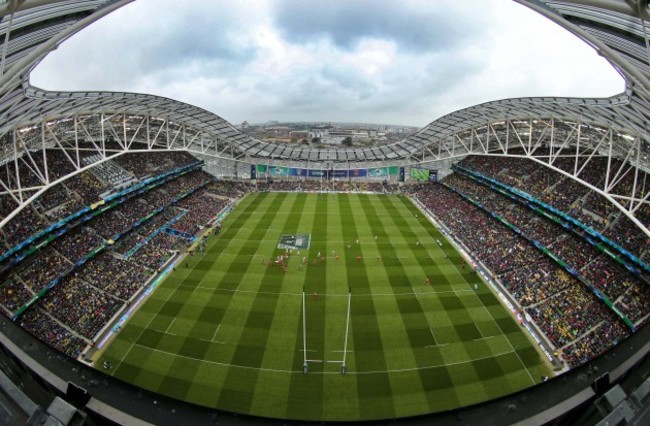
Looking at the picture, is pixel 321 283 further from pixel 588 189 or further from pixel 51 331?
pixel 588 189

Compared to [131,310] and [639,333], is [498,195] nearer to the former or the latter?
[639,333]

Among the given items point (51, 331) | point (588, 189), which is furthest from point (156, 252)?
point (588, 189)

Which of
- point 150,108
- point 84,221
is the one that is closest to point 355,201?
point 150,108

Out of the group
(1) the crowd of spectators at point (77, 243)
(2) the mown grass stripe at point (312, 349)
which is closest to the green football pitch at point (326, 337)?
(2) the mown grass stripe at point (312, 349)

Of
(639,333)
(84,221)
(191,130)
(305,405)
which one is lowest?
(305,405)

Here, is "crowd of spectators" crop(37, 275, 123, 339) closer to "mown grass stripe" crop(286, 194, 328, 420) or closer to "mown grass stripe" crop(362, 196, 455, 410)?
"mown grass stripe" crop(286, 194, 328, 420)

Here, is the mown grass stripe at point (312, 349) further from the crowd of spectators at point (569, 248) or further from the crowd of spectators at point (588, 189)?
the crowd of spectators at point (588, 189)
